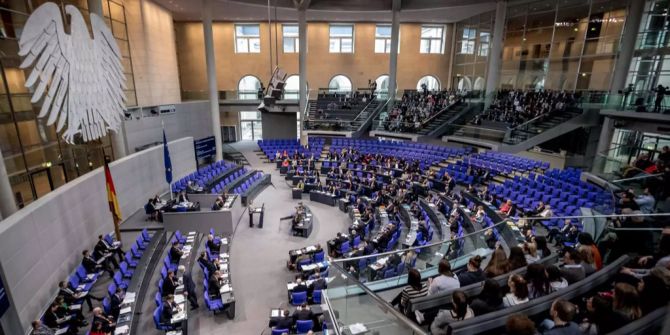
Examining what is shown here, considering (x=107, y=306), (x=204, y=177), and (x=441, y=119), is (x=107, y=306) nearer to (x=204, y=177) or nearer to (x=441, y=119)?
(x=204, y=177)

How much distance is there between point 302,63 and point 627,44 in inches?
759

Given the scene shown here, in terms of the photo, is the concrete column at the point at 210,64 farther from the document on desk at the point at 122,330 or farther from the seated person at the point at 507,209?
the seated person at the point at 507,209

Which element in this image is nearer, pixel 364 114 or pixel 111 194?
pixel 111 194

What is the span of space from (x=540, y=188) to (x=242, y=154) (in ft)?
64.2

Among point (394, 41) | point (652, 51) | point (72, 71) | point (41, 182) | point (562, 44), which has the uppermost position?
point (394, 41)

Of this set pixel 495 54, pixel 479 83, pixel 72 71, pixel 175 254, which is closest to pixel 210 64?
pixel 72 71

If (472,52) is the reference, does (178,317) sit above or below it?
below

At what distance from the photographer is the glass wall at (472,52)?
26.2m

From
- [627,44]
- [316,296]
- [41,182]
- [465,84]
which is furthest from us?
[465,84]

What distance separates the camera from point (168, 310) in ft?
24.4

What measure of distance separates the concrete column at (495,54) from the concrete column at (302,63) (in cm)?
1323

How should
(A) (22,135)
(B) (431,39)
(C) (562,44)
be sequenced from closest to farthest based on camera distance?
(A) (22,135) → (C) (562,44) → (B) (431,39)

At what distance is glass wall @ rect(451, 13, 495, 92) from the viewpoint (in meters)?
26.2

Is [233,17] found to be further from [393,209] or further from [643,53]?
[643,53]
